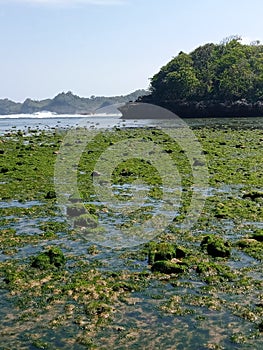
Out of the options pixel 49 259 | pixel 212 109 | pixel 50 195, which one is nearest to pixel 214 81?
pixel 212 109

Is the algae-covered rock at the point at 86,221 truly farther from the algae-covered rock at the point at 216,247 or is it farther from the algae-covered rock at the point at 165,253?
the algae-covered rock at the point at 216,247

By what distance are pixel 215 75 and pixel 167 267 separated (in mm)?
146038

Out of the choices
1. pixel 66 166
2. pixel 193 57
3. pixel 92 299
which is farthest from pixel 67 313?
pixel 193 57

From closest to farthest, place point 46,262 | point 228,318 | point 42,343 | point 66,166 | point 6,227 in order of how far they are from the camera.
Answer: point 42,343 → point 228,318 → point 46,262 → point 6,227 → point 66,166

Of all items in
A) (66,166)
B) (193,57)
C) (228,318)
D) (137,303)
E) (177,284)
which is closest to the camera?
(228,318)

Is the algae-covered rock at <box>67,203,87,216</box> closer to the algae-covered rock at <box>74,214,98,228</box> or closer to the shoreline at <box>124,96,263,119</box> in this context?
the algae-covered rock at <box>74,214,98,228</box>

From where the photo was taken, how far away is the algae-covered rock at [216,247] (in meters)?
12.6

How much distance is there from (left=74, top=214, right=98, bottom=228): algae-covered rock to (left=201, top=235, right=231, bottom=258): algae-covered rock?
4.22 m

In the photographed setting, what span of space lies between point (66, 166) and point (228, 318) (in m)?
22.2

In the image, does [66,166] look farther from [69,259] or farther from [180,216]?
[69,259]

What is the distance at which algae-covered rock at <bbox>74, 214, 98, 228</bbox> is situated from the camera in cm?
1555

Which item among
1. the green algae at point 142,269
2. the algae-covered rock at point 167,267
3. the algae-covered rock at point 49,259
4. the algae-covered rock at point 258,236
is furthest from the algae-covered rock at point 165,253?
the algae-covered rock at point 258,236

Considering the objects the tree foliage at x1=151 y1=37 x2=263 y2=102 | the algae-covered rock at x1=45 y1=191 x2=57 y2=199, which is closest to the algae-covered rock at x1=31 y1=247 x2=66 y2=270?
the algae-covered rock at x1=45 y1=191 x2=57 y2=199

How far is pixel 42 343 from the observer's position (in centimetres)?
803
